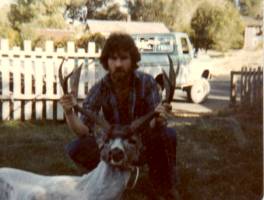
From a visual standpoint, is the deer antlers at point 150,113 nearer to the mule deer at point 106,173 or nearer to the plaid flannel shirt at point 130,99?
the mule deer at point 106,173

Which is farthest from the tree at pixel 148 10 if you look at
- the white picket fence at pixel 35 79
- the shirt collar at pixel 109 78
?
the white picket fence at pixel 35 79

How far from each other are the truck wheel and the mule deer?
3.99 meters

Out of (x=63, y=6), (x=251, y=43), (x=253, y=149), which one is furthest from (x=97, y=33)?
(x=253, y=149)

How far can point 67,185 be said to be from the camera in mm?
2379

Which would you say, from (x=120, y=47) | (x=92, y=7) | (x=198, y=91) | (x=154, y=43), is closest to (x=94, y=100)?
(x=120, y=47)

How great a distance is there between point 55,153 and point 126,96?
1537 millimetres

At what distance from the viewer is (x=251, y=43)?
315cm

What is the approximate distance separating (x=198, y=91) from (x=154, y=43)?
8.45 ft

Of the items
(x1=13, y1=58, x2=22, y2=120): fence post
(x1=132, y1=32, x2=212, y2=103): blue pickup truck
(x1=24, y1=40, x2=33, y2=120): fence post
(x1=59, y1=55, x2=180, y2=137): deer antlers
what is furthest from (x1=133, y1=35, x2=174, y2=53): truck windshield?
(x1=13, y1=58, x2=22, y2=120): fence post

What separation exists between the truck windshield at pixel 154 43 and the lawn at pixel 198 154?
2.52ft

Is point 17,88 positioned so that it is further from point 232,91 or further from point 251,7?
point 251,7

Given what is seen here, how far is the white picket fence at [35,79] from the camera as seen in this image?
549 cm

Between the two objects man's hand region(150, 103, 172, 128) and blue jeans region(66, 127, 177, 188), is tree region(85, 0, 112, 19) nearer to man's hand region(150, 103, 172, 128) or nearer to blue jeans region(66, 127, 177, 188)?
blue jeans region(66, 127, 177, 188)

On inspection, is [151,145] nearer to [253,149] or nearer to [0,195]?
[0,195]
